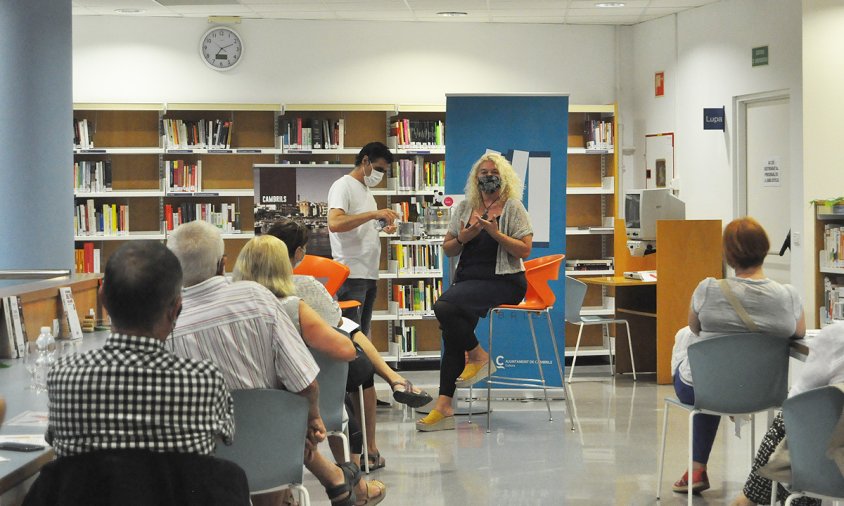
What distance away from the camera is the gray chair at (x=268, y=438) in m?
2.97

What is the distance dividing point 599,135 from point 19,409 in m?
7.38

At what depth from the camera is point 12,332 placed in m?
4.27

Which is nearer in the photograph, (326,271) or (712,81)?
A: (326,271)

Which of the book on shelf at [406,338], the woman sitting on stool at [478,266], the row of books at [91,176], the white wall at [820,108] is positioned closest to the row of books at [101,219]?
the row of books at [91,176]

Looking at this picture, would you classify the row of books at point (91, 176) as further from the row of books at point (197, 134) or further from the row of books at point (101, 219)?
the row of books at point (197, 134)

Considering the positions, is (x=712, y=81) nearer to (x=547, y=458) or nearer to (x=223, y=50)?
(x=223, y=50)

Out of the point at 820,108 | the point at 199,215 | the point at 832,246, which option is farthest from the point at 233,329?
the point at 199,215

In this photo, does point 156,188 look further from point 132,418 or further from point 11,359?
point 132,418

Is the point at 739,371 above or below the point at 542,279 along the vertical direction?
below

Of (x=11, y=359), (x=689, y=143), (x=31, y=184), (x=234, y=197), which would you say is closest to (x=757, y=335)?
(x=11, y=359)

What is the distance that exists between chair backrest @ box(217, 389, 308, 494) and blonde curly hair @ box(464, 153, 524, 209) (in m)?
3.63

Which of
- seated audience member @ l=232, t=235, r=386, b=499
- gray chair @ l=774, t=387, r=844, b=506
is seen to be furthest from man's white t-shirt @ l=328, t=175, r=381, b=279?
gray chair @ l=774, t=387, r=844, b=506

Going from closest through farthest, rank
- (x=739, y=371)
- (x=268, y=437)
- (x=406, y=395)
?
(x=268, y=437) < (x=739, y=371) < (x=406, y=395)

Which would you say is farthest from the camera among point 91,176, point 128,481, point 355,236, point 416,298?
point 416,298
